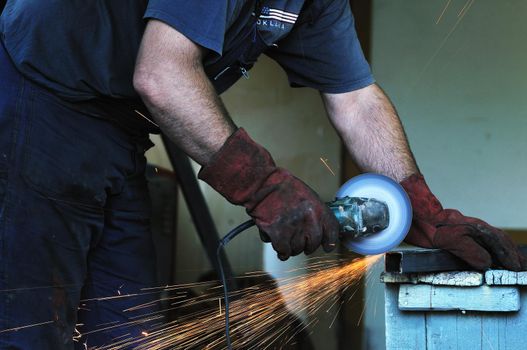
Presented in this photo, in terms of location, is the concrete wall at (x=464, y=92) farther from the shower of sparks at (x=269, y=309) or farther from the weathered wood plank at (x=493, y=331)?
the weathered wood plank at (x=493, y=331)

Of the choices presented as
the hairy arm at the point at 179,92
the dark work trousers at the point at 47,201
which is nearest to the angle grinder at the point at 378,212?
the hairy arm at the point at 179,92

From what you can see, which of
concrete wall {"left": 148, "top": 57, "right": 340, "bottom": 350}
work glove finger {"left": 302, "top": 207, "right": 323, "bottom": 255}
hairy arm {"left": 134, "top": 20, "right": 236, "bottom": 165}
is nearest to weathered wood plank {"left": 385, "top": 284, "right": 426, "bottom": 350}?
work glove finger {"left": 302, "top": 207, "right": 323, "bottom": 255}

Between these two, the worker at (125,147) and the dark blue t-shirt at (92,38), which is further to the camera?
the dark blue t-shirt at (92,38)

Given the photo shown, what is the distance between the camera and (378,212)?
1.81 meters

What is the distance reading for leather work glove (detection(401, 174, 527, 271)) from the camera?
1.81m

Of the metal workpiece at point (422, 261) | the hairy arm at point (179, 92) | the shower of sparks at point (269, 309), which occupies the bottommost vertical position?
the shower of sparks at point (269, 309)

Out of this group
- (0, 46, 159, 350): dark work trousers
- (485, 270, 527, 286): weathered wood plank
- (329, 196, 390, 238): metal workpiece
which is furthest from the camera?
(0, 46, 159, 350): dark work trousers

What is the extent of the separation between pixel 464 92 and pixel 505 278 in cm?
220

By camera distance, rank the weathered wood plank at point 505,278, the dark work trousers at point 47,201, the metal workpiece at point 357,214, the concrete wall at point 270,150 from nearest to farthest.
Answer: the weathered wood plank at point 505,278 → the metal workpiece at point 357,214 → the dark work trousers at point 47,201 → the concrete wall at point 270,150

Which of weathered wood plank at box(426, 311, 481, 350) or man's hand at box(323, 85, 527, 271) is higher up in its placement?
man's hand at box(323, 85, 527, 271)

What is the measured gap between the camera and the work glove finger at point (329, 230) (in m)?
1.74

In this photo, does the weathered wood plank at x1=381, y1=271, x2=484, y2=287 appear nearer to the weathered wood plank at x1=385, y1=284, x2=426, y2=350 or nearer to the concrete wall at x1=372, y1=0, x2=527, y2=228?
the weathered wood plank at x1=385, y1=284, x2=426, y2=350

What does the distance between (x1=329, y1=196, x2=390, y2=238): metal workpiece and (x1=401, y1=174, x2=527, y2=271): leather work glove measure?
0.19 m

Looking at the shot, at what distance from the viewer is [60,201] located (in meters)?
2.04
